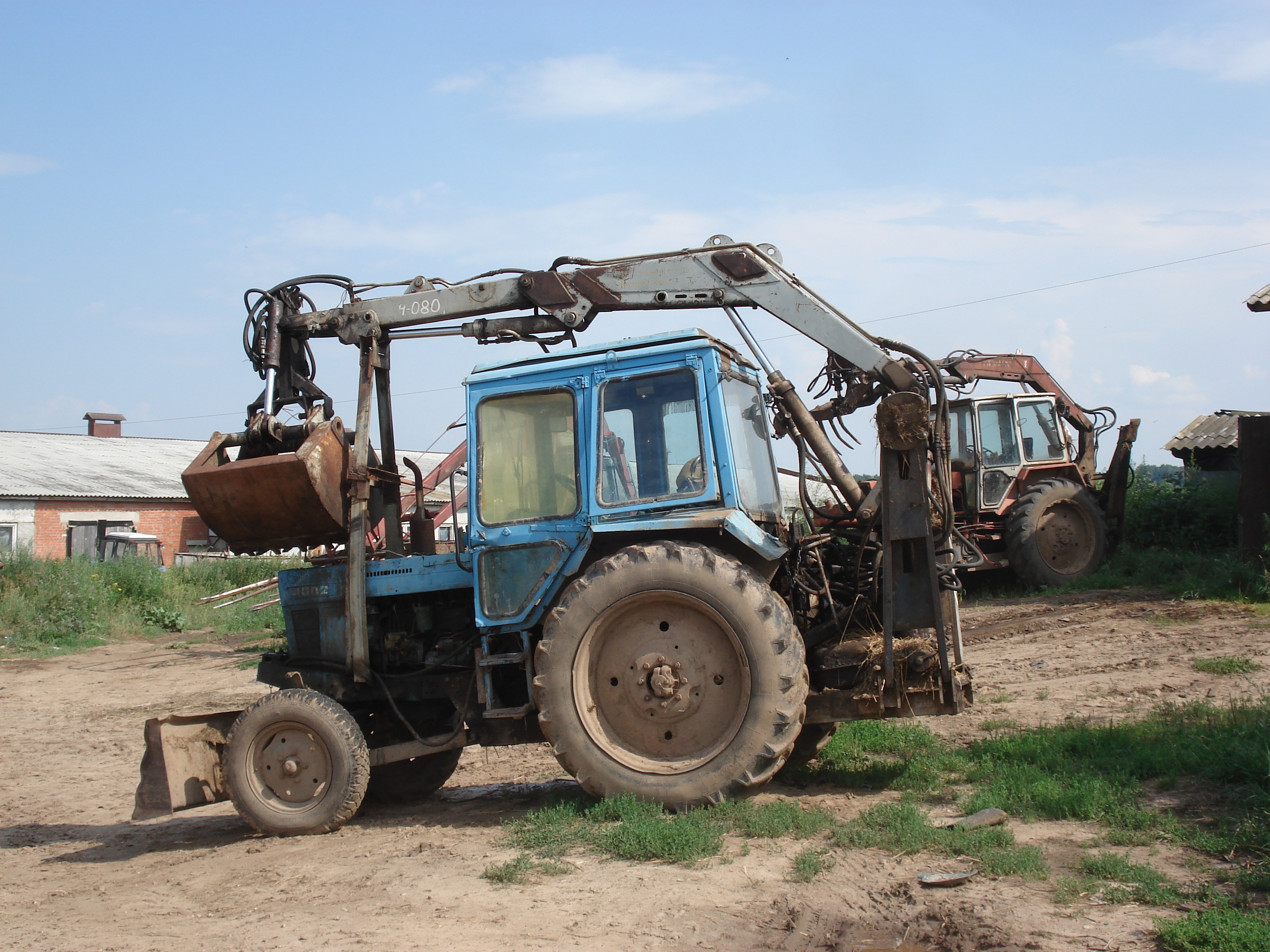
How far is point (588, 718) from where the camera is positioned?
5.76 meters

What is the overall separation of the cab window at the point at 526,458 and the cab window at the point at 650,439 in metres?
0.24

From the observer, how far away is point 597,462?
5988mm

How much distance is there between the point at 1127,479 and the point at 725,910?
12899mm

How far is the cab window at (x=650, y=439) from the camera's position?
5914mm

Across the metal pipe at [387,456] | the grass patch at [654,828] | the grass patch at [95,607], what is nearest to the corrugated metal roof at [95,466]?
the grass patch at [95,607]

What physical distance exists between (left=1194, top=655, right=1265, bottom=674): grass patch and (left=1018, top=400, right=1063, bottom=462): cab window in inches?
242

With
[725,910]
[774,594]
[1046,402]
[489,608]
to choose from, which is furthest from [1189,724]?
[1046,402]

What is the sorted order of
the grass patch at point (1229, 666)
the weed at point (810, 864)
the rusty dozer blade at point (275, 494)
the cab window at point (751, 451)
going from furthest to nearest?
the grass patch at point (1229, 666) < the rusty dozer blade at point (275, 494) < the cab window at point (751, 451) < the weed at point (810, 864)

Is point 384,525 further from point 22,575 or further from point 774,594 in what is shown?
point 22,575

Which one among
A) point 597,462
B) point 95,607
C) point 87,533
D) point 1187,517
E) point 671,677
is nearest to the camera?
point 671,677

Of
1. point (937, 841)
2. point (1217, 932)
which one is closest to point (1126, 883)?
point (1217, 932)

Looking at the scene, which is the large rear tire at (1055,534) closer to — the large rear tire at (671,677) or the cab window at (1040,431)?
the cab window at (1040,431)

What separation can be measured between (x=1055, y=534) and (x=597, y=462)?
10140 mm

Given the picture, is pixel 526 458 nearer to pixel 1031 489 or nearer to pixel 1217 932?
pixel 1217 932
